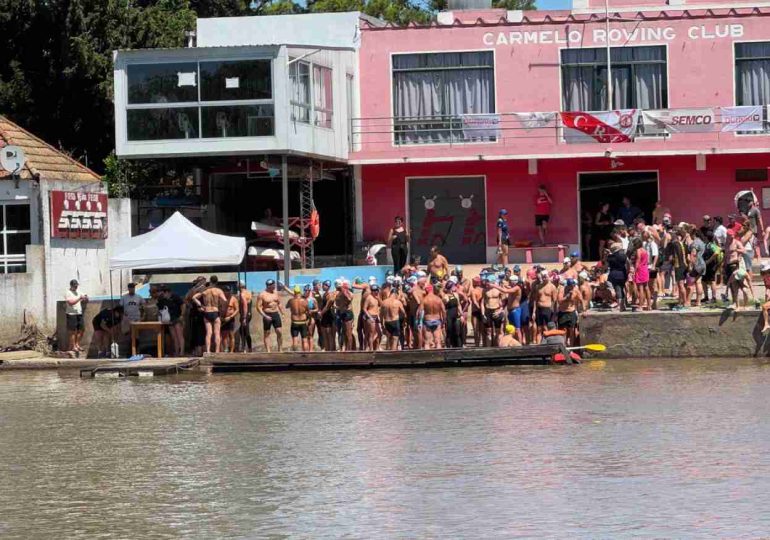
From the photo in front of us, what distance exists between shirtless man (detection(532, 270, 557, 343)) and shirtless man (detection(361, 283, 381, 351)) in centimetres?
331

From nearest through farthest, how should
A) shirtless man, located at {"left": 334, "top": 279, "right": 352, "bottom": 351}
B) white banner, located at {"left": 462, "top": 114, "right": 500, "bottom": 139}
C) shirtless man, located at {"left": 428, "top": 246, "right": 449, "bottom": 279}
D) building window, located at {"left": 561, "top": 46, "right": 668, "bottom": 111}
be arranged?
1. shirtless man, located at {"left": 334, "top": 279, "right": 352, "bottom": 351}
2. shirtless man, located at {"left": 428, "top": 246, "right": 449, "bottom": 279}
3. white banner, located at {"left": 462, "top": 114, "right": 500, "bottom": 139}
4. building window, located at {"left": 561, "top": 46, "right": 668, "bottom": 111}

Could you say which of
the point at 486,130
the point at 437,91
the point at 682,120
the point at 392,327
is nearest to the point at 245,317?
the point at 392,327

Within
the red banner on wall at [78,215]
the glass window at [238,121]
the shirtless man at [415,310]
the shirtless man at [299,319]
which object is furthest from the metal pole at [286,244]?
the shirtless man at [415,310]

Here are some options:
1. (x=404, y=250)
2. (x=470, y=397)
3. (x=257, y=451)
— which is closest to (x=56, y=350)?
(x=404, y=250)

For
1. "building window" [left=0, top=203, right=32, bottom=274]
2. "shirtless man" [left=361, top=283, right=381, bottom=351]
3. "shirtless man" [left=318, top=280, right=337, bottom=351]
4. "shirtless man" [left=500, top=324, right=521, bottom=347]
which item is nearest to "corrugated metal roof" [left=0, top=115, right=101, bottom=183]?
"building window" [left=0, top=203, right=32, bottom=274]

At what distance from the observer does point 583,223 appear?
3969 cm

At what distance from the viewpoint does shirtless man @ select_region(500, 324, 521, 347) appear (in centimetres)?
2973

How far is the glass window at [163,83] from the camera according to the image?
3547cm

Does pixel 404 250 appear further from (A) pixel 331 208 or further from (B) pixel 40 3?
(B) pixel 40 3

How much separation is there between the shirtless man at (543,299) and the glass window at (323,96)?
9774 mm

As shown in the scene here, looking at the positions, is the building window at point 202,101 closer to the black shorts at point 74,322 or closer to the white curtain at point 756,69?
the black shorts at point 74,322

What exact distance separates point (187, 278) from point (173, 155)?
3.43 meters

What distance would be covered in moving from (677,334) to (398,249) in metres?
8.76

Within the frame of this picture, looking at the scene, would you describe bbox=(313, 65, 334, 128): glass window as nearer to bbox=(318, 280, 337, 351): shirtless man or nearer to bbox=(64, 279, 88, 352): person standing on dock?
bbox=(318, 280, 337, 351): shirtless man
